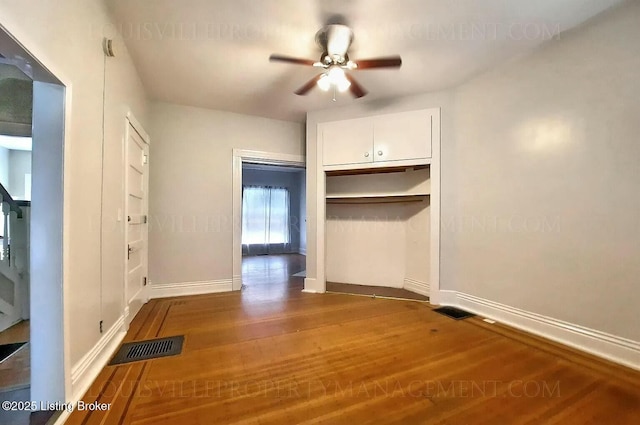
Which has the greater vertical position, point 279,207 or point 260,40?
point 260,40

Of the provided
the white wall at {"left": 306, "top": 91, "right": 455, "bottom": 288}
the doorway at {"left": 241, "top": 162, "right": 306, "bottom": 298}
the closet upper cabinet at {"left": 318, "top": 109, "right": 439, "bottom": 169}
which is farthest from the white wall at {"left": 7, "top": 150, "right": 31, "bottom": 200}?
the closet upper cabinet at {"left": 318, "top": 109, "right": 439, "bottom": 169}

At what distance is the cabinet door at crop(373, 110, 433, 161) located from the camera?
10.6 feet

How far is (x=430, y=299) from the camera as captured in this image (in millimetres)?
3246

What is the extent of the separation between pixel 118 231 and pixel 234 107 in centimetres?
221

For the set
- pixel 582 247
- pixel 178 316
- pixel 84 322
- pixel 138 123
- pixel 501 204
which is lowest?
pixel 178 316

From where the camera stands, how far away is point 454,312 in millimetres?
2947

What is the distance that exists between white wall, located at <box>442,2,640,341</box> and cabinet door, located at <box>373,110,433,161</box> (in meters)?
0.35

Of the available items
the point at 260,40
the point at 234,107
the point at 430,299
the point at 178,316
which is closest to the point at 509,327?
the point at 430,299

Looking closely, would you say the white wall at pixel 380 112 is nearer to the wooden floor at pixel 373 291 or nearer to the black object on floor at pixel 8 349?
the wooden floor at pixel 373 291

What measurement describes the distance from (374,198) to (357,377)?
2.64 m

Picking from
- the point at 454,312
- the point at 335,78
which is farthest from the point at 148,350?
the point at 454,312

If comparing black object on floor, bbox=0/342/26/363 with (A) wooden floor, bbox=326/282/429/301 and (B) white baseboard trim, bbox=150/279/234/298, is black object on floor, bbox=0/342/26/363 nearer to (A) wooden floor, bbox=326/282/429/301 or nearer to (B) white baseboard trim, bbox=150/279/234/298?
(B) white baseboard trim, bbox=150/279/234/298

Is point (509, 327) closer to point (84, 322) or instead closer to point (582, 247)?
point (582, 247)

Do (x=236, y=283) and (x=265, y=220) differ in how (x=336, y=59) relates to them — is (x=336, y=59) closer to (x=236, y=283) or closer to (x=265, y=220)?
(x=236, y=283)
